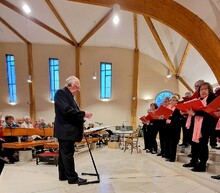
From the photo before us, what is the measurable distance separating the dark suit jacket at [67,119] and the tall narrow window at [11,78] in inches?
372

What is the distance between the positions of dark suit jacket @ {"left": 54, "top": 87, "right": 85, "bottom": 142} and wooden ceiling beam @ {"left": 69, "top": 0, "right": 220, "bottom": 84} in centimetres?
343

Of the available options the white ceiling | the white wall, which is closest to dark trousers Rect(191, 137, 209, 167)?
the white ceiling

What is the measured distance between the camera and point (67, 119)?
2.58m

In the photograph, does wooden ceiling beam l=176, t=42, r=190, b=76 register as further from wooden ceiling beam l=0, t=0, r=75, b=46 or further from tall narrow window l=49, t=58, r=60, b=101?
tall narrow window l=49, t=58, r=60, b=101

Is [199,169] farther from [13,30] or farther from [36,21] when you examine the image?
[13,30]

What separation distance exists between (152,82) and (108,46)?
10.4 feet

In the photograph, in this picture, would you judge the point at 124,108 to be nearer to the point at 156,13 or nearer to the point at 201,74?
the point at 201,74

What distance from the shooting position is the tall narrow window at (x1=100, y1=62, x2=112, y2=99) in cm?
1132

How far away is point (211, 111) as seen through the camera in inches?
99.0

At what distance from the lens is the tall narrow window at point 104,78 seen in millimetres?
11320

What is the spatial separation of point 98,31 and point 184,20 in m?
4.85

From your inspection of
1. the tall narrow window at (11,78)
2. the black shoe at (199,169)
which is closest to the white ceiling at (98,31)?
the tall narrow window at (11,78)

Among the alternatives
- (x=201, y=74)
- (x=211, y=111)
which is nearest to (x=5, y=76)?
(x=201, y=74)

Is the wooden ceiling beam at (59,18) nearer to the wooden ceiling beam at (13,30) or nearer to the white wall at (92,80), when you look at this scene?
the white wall at (92,80)
